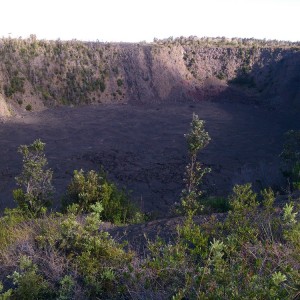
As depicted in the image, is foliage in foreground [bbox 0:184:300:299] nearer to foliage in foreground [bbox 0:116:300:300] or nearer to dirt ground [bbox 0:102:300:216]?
foliage in foreground [bbox 0:116:300:300]

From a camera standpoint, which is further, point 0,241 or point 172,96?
point 172,96

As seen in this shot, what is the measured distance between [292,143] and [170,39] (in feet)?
109

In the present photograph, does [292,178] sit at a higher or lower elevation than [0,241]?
lower

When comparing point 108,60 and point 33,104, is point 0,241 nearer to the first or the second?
→ point 33,104

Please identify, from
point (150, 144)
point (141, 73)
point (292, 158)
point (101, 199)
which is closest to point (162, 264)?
point (101, 199)

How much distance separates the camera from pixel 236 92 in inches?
1475

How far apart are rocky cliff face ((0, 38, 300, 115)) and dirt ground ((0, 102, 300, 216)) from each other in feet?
6.16

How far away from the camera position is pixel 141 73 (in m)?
36.4

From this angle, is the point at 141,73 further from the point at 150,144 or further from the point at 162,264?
the point at 162,264

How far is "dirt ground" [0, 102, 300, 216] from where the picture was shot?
16.8 m

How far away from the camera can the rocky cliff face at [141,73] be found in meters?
31.0

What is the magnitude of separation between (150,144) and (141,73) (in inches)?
561

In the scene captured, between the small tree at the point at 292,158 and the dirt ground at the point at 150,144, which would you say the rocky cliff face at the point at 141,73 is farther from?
the small tree at the point at 292,158

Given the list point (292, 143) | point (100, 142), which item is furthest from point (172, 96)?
point (292, 143)
